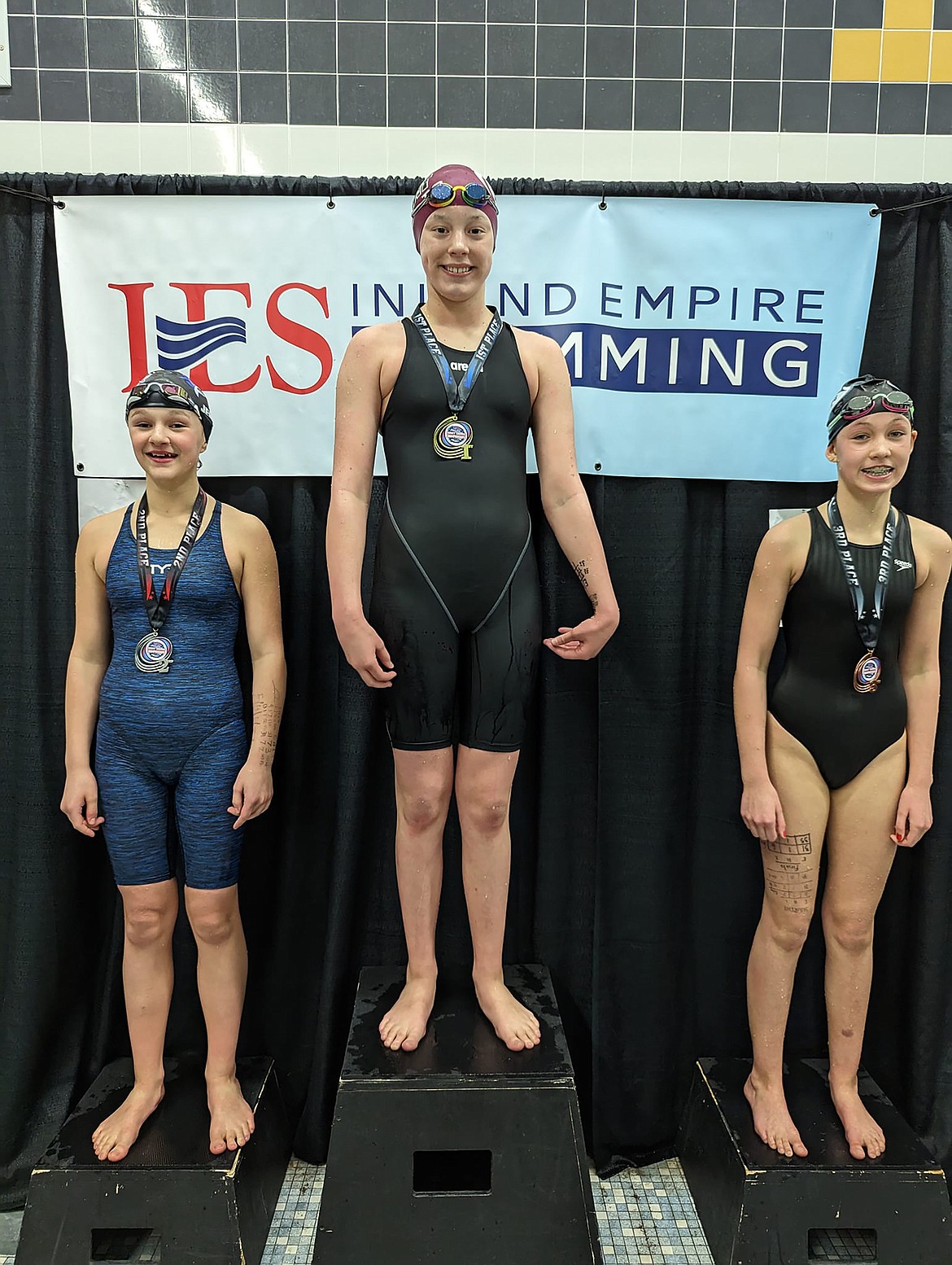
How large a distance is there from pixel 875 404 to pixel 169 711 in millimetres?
1834

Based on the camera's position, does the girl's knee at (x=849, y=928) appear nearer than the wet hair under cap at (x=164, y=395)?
No

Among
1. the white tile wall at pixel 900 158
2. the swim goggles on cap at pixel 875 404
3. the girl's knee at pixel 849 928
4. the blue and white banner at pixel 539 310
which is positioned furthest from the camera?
the white tile wall at pixel 900 158

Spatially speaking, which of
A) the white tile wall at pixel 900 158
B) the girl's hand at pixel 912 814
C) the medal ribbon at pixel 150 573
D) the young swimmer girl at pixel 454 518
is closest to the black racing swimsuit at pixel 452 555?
the young swimmer girl at pixel 454 518

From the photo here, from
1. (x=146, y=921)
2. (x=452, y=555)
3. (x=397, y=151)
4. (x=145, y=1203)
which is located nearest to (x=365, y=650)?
(x=452, y=555)

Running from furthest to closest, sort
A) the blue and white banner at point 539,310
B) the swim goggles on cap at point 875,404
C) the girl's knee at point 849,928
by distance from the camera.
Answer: the blue and white banner at point 539,310, the girl's knee at point 849,928, the swim goggles on cap at point 875,404

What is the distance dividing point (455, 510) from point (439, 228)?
0.63m

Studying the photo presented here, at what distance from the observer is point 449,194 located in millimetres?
1920

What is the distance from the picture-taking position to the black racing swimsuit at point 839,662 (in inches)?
83.9

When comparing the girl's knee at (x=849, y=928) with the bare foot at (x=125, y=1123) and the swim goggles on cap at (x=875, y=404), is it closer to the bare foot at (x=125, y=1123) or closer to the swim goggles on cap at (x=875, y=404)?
the swim goggles on cap at (x=875, y=404)

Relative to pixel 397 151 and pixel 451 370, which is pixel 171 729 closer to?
pixel 451 370

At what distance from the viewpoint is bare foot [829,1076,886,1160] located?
7.05 feet

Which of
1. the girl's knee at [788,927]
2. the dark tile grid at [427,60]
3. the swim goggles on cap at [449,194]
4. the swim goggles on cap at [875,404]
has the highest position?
the dark tile grid at [427,60]

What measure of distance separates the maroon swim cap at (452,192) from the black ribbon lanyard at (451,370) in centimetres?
22

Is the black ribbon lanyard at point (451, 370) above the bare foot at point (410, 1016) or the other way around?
above
